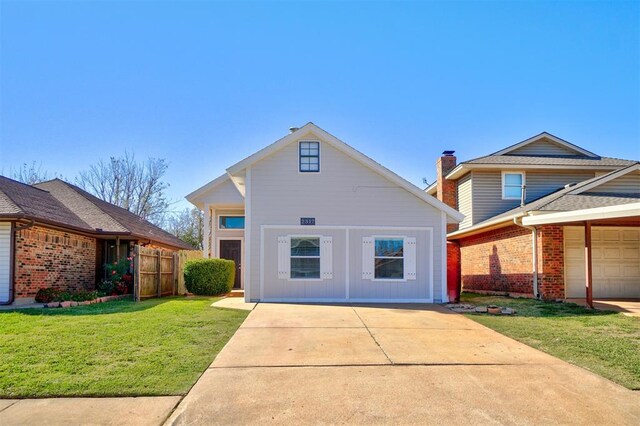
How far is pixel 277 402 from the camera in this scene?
4859 millimetres

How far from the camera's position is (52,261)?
45.4 feet

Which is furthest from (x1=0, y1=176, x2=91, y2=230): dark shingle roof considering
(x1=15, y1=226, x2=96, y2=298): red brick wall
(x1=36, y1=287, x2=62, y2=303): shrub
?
(x1=36, y1=287, x2=62, y2=303): shrub

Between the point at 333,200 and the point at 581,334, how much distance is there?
7167 millimetres

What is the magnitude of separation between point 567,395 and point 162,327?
6.43 meters

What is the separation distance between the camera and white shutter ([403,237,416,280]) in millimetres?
13398

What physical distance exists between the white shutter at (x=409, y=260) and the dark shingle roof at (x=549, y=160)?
6918mm

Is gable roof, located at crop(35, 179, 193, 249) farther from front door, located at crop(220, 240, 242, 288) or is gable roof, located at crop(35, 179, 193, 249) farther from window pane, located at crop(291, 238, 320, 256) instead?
window pane, located at crop(291, 238, 320, 256)

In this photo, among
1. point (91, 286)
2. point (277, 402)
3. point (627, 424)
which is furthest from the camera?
point (91, 286)

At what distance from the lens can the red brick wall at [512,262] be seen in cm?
1344

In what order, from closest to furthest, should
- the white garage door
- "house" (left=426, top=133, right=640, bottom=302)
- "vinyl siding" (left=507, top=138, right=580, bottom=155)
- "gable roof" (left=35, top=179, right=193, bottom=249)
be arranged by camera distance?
the white garage door, "house" (left=426, top=133, right=640, bottom=302), "gable roof" (left=35, top=179, right=193, bottom=249), "vinyl siding" (left=507, top=138, right=580, bottom=155)

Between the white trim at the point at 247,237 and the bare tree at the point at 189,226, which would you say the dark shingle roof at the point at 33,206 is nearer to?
the white trim at the point at 247,237

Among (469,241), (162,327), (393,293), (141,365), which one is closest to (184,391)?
(141,365)

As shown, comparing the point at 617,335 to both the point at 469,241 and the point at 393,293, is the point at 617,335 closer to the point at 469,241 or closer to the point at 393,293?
the point at 393,293

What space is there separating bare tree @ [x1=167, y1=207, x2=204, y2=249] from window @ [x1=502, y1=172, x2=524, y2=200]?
78.5 ft
